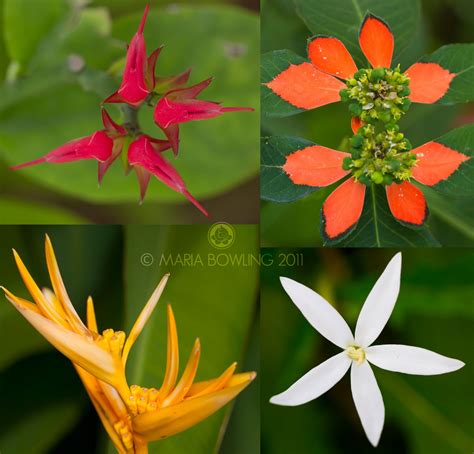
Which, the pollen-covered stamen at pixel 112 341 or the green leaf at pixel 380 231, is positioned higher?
the green leaf at pixel 380 231

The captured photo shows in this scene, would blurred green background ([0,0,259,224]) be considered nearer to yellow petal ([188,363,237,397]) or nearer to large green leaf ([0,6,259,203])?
large green leaf ([0,6,259,203])

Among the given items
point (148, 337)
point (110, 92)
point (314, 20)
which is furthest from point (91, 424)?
point (314, 20)

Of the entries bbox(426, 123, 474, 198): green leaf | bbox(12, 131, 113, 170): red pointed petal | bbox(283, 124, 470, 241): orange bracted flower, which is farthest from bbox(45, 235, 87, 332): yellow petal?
bbox(426, 123, 474, 198): green leaf

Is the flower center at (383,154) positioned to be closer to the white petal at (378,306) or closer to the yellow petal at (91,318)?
the white petal at (378,306)

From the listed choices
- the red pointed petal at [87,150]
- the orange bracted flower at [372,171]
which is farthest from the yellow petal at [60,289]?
the orange bracted flower at [372,171]

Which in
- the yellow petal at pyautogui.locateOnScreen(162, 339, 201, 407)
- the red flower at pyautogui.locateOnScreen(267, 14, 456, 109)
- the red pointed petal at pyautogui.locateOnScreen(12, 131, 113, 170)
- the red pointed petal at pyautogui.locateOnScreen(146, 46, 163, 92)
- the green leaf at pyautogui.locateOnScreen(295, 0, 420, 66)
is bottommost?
the yellow petal at pyautogui.locateOnScreen(162, 339, 201, 407)

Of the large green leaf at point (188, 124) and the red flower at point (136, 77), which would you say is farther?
the large green leaf at point (188, 124)

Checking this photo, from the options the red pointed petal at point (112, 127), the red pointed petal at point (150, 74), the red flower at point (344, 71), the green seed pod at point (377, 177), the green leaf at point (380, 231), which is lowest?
the green leaf at point (380, 231)
